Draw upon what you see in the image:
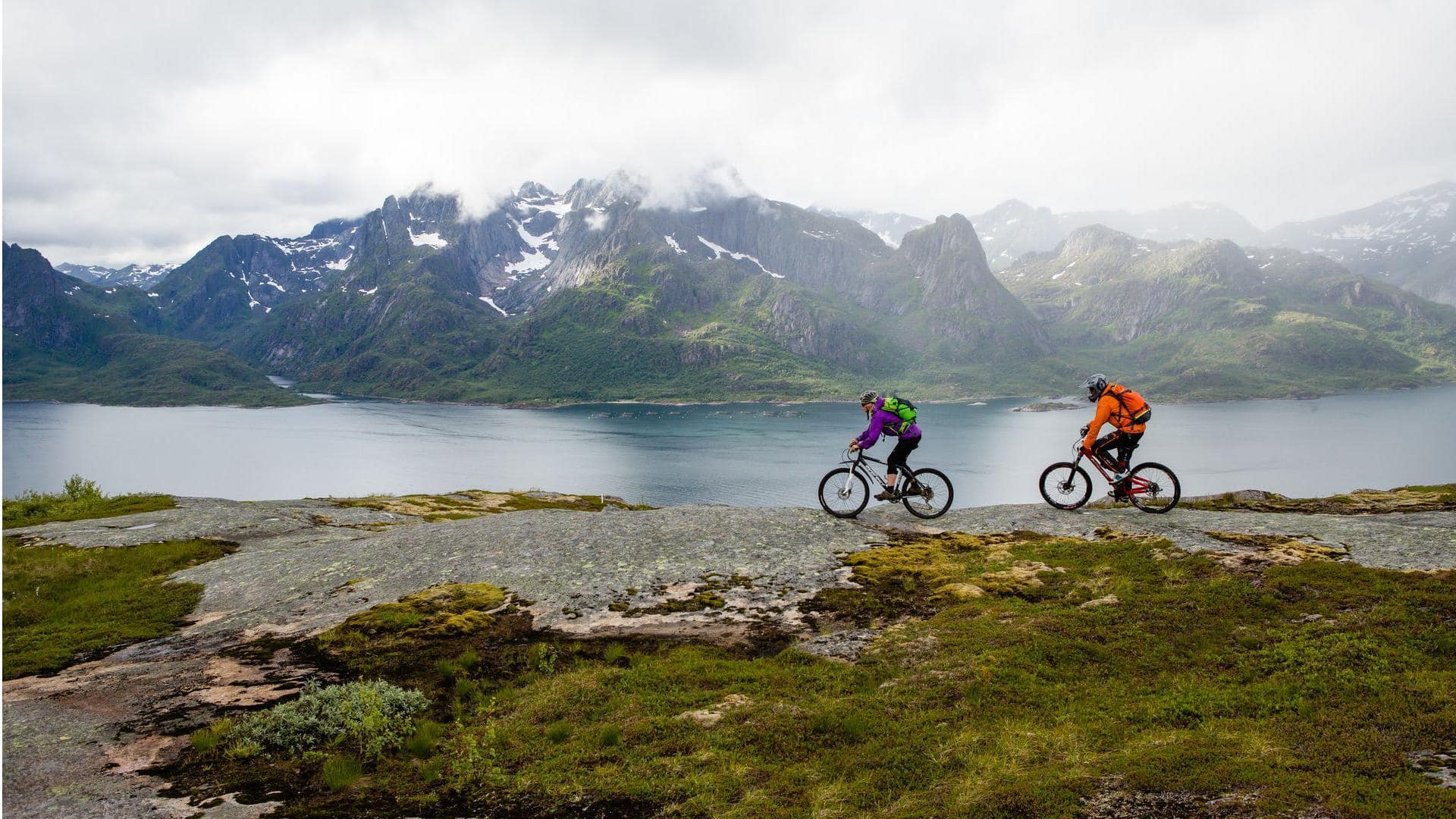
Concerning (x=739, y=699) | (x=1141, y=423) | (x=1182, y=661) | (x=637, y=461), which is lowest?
(x=637, y=461)

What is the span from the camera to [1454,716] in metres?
8.81

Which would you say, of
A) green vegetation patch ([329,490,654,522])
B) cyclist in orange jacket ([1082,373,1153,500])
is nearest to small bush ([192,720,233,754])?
cyclist in orange jacket ([1082,373,1153,500])

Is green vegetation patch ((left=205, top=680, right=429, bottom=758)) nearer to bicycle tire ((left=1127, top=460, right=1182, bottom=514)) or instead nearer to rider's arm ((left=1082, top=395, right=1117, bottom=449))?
rider's arm ((left=1082, top=395, right=1117, bottom=449))

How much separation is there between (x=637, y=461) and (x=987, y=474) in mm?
83320

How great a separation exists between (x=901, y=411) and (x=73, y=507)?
47.6m

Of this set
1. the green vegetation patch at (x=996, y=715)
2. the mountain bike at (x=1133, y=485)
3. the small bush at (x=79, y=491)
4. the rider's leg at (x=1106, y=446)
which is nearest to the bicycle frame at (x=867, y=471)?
the mountain bike at (x=1133, y=485)

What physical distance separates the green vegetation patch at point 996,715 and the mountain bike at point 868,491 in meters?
8.17

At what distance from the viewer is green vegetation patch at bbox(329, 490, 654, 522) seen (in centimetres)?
4188

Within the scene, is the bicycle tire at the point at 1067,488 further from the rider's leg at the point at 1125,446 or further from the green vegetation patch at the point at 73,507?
the green vegetation patch at the point at 73,507

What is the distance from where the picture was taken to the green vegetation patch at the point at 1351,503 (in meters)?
21.7

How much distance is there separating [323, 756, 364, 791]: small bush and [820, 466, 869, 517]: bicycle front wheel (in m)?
16.4

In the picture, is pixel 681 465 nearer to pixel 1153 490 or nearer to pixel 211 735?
pixel 1153 490

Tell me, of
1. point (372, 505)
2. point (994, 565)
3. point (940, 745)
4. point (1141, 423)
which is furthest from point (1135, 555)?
point (372, 505)

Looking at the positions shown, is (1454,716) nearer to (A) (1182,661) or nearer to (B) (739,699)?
(A) (1182,661)
